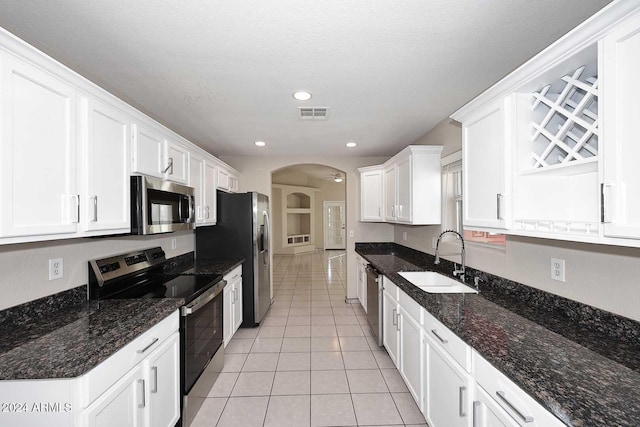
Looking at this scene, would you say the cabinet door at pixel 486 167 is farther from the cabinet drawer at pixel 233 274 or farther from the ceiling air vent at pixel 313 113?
the cabinet drawer at pixel 233 274

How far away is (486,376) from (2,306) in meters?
2.38

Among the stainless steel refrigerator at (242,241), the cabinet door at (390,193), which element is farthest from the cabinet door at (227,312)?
the cabinet door at (390,193)

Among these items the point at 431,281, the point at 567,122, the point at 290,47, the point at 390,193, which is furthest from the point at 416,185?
the point at 290,47

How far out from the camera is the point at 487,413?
4.33 feet

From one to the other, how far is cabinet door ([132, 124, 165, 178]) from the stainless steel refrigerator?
4.86 feet

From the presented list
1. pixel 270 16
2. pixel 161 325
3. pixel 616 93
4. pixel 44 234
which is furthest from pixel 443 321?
pixel 44 234

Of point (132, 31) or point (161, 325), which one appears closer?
point (132, 31)

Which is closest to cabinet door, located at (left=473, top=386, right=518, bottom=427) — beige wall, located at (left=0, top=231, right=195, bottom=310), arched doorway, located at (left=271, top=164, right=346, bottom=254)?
beige wall, located at (left=0, top=231, right=195, bottom=310)

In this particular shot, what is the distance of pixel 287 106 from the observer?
9.14 ft

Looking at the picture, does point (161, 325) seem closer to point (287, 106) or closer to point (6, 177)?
point (6, 177)

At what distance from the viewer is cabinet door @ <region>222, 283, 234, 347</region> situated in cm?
315

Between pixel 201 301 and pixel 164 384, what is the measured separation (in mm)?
627

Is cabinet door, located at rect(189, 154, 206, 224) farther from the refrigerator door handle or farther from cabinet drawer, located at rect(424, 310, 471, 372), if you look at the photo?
cabinet drawer, located at rect(424, 310, 471, 372)

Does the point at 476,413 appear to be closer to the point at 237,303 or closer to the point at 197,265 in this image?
the point at 237,303
